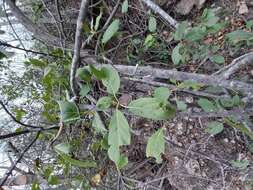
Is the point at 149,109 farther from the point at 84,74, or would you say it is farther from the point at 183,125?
the point at 183,125

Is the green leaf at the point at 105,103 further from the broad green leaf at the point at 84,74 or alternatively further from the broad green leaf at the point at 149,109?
the broad green leaf at the point at 84,74

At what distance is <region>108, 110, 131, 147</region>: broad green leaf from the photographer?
0.75m

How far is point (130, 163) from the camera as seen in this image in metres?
1.98

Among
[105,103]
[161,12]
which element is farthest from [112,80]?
[161,12]

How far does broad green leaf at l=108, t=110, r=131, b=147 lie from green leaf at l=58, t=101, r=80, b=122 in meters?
0.13

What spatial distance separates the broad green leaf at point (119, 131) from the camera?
745 millimetres

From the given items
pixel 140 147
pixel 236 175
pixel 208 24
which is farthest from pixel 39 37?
pixel 236 175

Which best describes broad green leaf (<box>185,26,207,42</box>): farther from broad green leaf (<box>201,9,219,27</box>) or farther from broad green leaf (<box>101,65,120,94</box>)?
broad green leaf (<box>101,65,120,94</box>)

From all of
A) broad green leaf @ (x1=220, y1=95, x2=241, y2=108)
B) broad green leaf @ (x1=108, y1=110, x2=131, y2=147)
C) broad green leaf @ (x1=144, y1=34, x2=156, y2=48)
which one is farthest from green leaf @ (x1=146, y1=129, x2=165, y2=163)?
broad green leaf @ (x1=144, y1=34, x2=156, y2=48)

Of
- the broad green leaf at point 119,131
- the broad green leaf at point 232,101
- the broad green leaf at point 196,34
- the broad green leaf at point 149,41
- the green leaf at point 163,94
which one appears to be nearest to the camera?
the broad green leaf at point 119,131

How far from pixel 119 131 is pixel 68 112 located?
0.16 meters

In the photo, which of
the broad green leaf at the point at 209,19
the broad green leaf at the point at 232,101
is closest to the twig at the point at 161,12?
the broad green leaf at the point at 209,19

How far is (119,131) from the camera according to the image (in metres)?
0.75

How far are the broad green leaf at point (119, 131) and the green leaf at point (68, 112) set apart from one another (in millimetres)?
127
